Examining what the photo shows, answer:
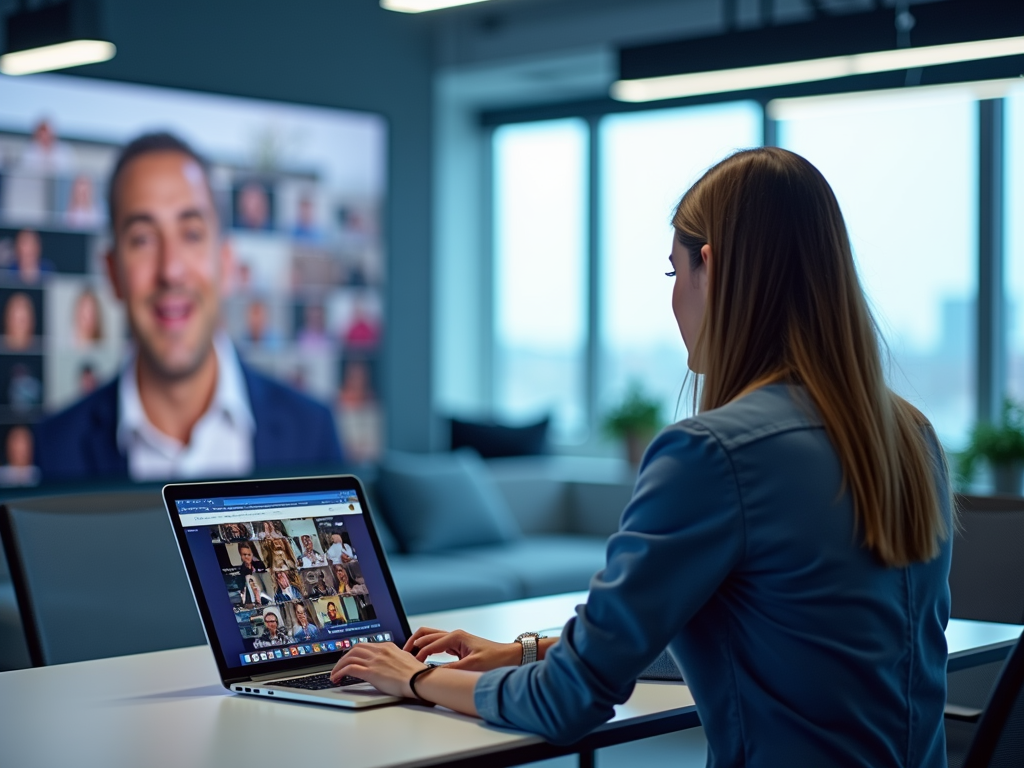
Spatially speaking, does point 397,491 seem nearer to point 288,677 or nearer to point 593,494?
point 593,494

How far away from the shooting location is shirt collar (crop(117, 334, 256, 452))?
506 cm

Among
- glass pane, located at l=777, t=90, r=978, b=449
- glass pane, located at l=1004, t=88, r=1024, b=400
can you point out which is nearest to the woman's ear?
glass pane, located at l=777, t=90, r=978, b=449

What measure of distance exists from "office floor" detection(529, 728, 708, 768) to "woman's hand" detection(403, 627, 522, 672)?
158 centimetres

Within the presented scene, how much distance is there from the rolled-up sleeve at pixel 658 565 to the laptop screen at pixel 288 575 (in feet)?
1.74

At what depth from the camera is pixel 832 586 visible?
130cm

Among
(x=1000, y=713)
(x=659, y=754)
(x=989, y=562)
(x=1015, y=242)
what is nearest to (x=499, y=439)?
(x=1015, y=242)

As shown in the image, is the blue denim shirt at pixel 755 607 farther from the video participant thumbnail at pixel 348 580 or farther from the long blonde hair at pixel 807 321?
the video participant thumbnail at pixel 348 580

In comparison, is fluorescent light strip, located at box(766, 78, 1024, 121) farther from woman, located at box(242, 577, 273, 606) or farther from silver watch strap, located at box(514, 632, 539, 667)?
woman, located at box(242, 577, 273, 606)

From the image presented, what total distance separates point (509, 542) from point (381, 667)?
12.1 feet

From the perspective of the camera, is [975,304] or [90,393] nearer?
[90,393]

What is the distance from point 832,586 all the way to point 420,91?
541 cm

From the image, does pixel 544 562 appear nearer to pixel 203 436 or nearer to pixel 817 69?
pixel 203 436

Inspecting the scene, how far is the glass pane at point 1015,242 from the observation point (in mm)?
5699

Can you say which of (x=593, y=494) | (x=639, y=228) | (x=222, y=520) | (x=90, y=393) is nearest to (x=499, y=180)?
Result: (x=639, y=228)
